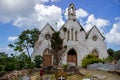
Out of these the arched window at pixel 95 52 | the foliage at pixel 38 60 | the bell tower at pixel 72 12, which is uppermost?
the bell tower at pixel 72 12

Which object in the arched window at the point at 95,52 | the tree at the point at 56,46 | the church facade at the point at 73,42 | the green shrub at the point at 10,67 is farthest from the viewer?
the arched window at the point at 95,52

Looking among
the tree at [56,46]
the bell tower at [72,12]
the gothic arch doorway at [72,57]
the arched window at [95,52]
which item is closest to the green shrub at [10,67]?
the tree at [56,46]

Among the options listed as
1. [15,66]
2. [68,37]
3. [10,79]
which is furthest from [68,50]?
[10,79]

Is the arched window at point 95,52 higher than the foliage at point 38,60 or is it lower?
higher

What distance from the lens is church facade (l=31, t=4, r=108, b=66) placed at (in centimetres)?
6156

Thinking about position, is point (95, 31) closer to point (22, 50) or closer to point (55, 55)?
point (55, 55)

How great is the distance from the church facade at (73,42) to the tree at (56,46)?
1.20 m

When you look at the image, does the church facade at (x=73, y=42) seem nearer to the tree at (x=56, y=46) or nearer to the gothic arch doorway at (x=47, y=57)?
the gothic arch doorway at (x=47, y=57)

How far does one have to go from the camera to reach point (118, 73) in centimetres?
3600

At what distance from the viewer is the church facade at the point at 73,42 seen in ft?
202

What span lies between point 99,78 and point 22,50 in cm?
2721

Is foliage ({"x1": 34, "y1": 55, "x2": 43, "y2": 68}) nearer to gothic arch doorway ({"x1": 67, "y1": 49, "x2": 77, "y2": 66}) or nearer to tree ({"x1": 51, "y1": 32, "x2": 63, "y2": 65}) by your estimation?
tree ({"x1": 51, "y1": 32, "x2": 63, "y2": 65})

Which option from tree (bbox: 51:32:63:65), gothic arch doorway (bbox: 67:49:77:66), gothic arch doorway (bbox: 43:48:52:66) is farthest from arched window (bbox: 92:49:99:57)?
gothic arch doorway (bbox: 43:48:52:66)

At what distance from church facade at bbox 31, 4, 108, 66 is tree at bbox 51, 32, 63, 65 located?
120cm
